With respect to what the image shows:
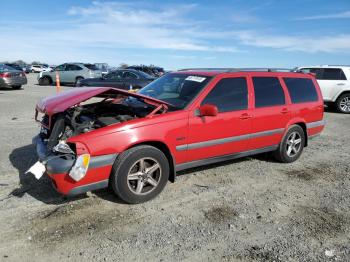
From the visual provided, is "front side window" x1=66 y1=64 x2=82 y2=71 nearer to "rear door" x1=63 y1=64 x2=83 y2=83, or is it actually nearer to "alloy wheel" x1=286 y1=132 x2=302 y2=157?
"rear door" x1=63 y1=64 x2=83 y2=83

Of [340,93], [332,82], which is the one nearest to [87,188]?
[332,82]

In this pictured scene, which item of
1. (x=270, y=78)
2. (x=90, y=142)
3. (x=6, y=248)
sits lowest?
(x=6, y=248)

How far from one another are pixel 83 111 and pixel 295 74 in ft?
12.7

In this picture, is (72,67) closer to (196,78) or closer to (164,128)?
(196,78)

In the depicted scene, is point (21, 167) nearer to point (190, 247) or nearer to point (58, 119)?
point (58, 119)

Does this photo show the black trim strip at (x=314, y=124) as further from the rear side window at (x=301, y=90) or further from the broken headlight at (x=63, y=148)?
the broken headlight at (x=63, y=148)

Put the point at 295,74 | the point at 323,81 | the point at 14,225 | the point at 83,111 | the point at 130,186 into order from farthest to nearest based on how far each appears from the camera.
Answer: the point at 323,81
the point at 295,74
the point at 83,111
the point at 130,186
the point at 14,225

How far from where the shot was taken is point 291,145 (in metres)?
6.16

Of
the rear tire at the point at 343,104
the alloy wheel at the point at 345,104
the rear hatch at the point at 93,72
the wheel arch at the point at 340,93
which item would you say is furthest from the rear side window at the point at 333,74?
the rear hatch at the point at 93,72

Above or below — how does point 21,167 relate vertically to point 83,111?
below

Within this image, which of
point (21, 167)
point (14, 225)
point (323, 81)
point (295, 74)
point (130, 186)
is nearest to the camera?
point (14, 225)

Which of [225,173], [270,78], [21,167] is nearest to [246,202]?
[225,173]

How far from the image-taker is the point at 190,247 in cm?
334

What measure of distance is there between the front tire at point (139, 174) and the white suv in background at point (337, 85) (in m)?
10.7
